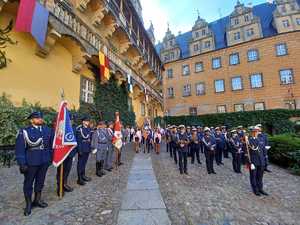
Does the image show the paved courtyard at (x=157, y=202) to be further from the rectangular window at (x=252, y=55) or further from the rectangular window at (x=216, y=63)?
the rectangular window at (x=216, y=63)

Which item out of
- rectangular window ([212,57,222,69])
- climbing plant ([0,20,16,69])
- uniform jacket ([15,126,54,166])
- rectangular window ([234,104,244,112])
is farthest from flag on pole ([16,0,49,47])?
rectangular window ([212,57,222,69])

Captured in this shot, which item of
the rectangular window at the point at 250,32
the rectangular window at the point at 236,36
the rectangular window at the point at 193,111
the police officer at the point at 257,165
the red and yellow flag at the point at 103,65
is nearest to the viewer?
the police officer at the point at 257,165

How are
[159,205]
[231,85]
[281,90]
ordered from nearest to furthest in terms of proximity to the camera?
[159,205]
[281,90]
[231,85]

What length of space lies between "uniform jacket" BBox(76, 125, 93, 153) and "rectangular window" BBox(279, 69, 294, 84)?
2955 centimetres

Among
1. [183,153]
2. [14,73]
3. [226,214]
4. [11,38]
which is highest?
[11,38]

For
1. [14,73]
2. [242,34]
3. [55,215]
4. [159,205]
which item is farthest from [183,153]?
[242,34]

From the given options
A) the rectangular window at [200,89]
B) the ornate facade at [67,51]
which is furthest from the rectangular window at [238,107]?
the ornate facade at [67,51]

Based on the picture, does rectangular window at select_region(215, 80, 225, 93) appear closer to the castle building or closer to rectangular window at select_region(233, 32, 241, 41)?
the castle building

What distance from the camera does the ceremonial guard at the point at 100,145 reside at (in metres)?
6.92

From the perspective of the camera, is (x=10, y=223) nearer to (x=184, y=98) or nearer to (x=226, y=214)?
(x=226, y=214)

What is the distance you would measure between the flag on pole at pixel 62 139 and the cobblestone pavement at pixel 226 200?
292 centimetres

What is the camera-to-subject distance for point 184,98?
111ft

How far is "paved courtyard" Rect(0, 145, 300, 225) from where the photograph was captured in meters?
3.63

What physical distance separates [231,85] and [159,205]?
1154 inches
